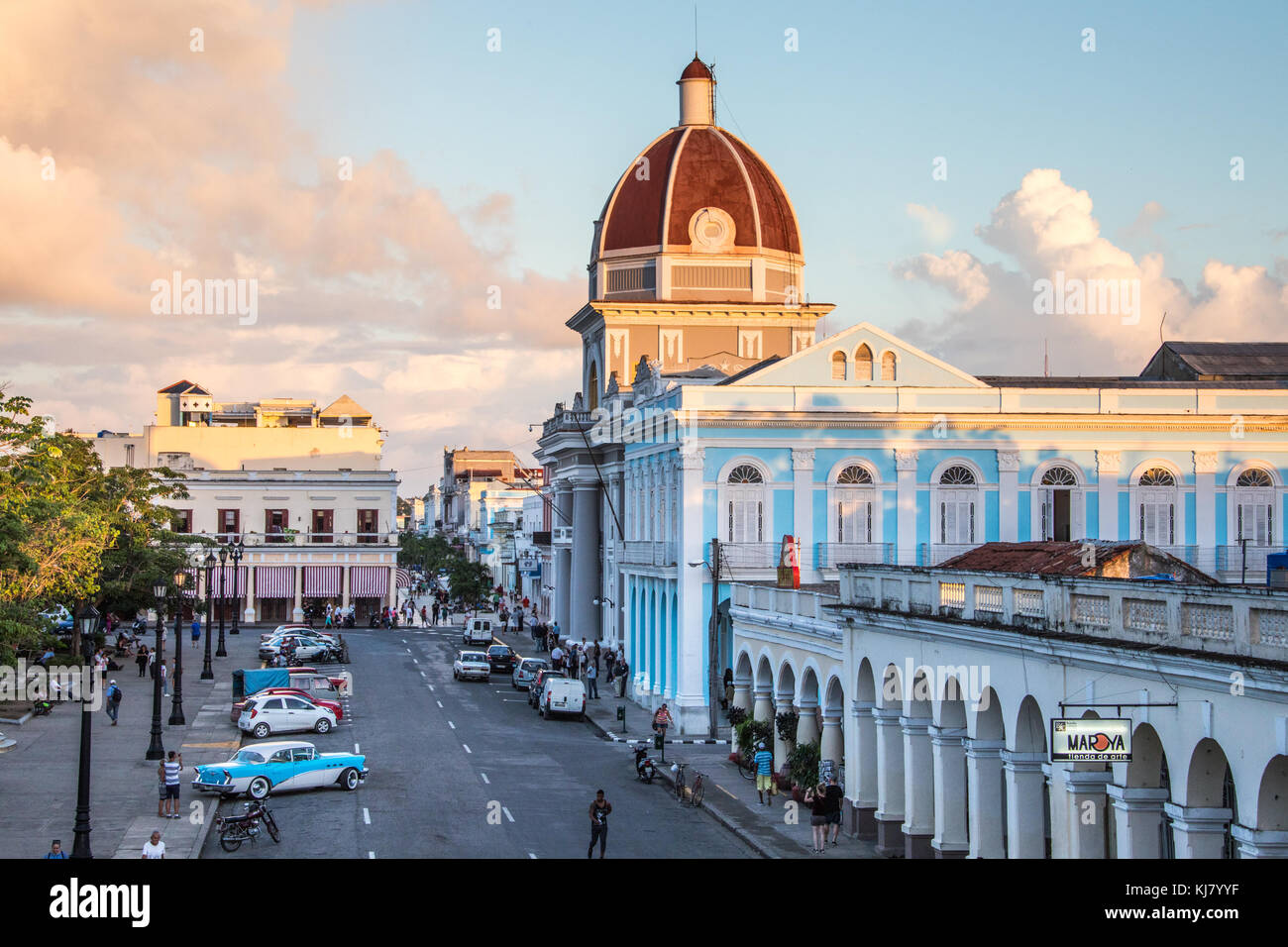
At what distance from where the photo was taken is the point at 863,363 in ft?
172

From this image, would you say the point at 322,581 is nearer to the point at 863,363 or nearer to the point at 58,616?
the point at 58,616

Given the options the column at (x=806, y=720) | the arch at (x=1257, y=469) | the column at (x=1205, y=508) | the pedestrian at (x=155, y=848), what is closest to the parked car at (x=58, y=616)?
the pedestrian at (x=155, y=848)

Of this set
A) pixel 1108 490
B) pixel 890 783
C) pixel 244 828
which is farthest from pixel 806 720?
pixel 1108 490

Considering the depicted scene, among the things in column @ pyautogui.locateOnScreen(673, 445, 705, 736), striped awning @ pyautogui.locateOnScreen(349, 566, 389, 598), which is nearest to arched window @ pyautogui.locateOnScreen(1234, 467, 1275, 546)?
column @ pyautogui.locateOnScreen(673, 445, 705, 736)

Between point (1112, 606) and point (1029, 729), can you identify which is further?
point (1029, 729)

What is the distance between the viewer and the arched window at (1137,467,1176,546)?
52.0 m

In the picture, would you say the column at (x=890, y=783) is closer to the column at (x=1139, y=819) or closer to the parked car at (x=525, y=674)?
the column at (x=1139, y=819)

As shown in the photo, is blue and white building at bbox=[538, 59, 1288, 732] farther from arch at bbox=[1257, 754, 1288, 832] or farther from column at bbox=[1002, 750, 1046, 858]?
arch at bbox=[1257, 754, 1288, 832]

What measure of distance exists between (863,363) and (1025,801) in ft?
98.7

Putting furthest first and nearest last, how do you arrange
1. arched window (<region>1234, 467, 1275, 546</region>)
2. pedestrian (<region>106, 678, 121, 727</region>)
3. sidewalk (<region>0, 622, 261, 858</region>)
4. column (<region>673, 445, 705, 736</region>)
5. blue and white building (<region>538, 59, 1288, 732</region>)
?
arched window (<region>1234, 467, 1275, 546</region>)
blue and white building (<region>538, 59, 1288, 732</region>)
column (<region>673, 445, 705, 736</region>)
pedestrian (<region>106, 678, 121, 727</region>)
sidewalk (<region>0, 622, 261, 858</region>)

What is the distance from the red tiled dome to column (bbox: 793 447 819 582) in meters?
21.1
